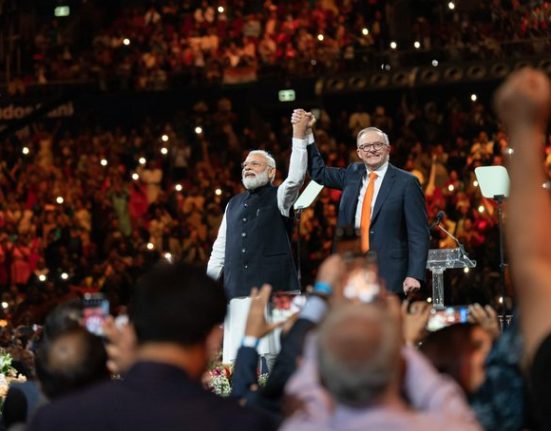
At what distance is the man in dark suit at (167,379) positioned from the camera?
318 centimetres

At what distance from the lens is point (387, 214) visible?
8.66 meters

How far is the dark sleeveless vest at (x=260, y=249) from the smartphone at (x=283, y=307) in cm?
465

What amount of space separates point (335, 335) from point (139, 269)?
1595 cm

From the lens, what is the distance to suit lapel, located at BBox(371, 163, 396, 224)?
8672 millimetres

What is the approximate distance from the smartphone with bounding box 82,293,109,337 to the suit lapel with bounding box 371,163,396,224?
437cm

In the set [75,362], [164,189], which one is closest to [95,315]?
[75,362]

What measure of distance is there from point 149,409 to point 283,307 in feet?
4.38

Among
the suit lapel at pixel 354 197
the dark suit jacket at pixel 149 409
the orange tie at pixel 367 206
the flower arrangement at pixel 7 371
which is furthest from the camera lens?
the suit lapel at pixel 354 197

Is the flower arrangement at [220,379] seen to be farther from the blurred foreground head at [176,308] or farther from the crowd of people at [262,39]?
the crowd of people at [262,39]

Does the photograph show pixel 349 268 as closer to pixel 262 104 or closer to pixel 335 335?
pixel 335 335

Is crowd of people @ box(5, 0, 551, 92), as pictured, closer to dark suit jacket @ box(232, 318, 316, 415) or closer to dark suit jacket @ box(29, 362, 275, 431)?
dark suit jacket @ box(232, 318, 316, 415)

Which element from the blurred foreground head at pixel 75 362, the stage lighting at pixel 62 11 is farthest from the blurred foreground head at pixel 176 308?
the stage lighting at pixel 62 11

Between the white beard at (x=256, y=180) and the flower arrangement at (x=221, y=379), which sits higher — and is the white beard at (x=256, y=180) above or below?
above

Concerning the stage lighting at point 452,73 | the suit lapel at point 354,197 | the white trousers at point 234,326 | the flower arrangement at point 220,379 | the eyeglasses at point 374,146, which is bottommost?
the flower arrangement at point 220,379
